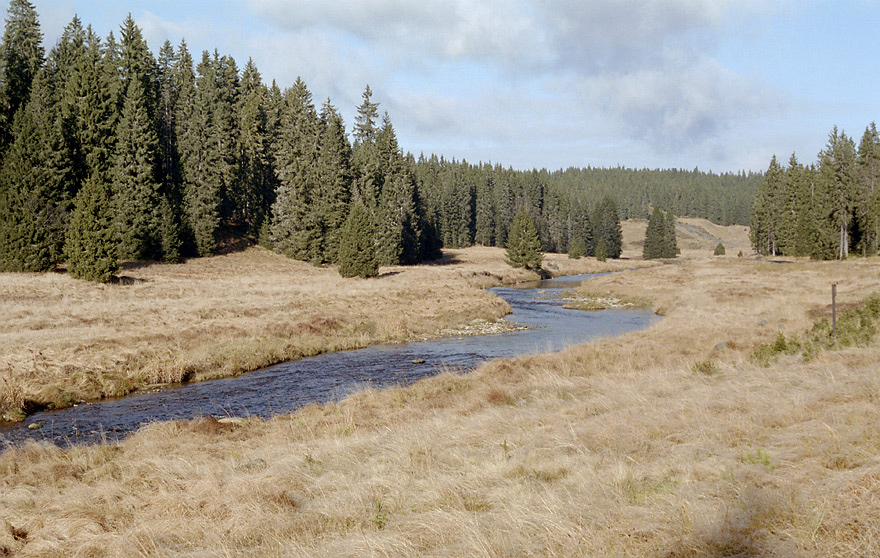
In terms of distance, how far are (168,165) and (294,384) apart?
156 ft

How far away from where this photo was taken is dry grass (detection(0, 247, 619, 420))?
18.7 metres

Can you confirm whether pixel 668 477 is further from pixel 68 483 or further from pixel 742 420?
pixel 68 483

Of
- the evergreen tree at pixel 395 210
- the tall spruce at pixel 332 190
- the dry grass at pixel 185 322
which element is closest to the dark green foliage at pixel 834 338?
the dry grass at pixel 185 322

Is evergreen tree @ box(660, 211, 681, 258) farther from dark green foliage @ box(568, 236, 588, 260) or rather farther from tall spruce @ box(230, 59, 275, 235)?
tall spruce @ box(230, 59, 275, 235)

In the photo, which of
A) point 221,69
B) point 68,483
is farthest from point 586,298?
point 221,69

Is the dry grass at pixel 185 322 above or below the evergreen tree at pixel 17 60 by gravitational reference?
below

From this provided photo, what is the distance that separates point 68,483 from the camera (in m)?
9.39

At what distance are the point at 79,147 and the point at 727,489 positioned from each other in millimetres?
57123

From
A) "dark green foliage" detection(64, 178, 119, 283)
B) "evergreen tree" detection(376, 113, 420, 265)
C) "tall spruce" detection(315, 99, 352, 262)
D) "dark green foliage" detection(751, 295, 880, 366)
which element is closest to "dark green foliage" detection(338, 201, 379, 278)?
"tall spruce" detection(315, 99, 352, 262)

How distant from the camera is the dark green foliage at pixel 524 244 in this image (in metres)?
73.3

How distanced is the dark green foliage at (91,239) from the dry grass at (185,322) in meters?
1.09

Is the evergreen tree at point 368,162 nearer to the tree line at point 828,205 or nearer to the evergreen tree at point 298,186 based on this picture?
the evergreen tree at point 298,186

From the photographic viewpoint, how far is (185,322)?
2733 cm

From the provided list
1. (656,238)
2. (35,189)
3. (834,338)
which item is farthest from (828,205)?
(35,189)
